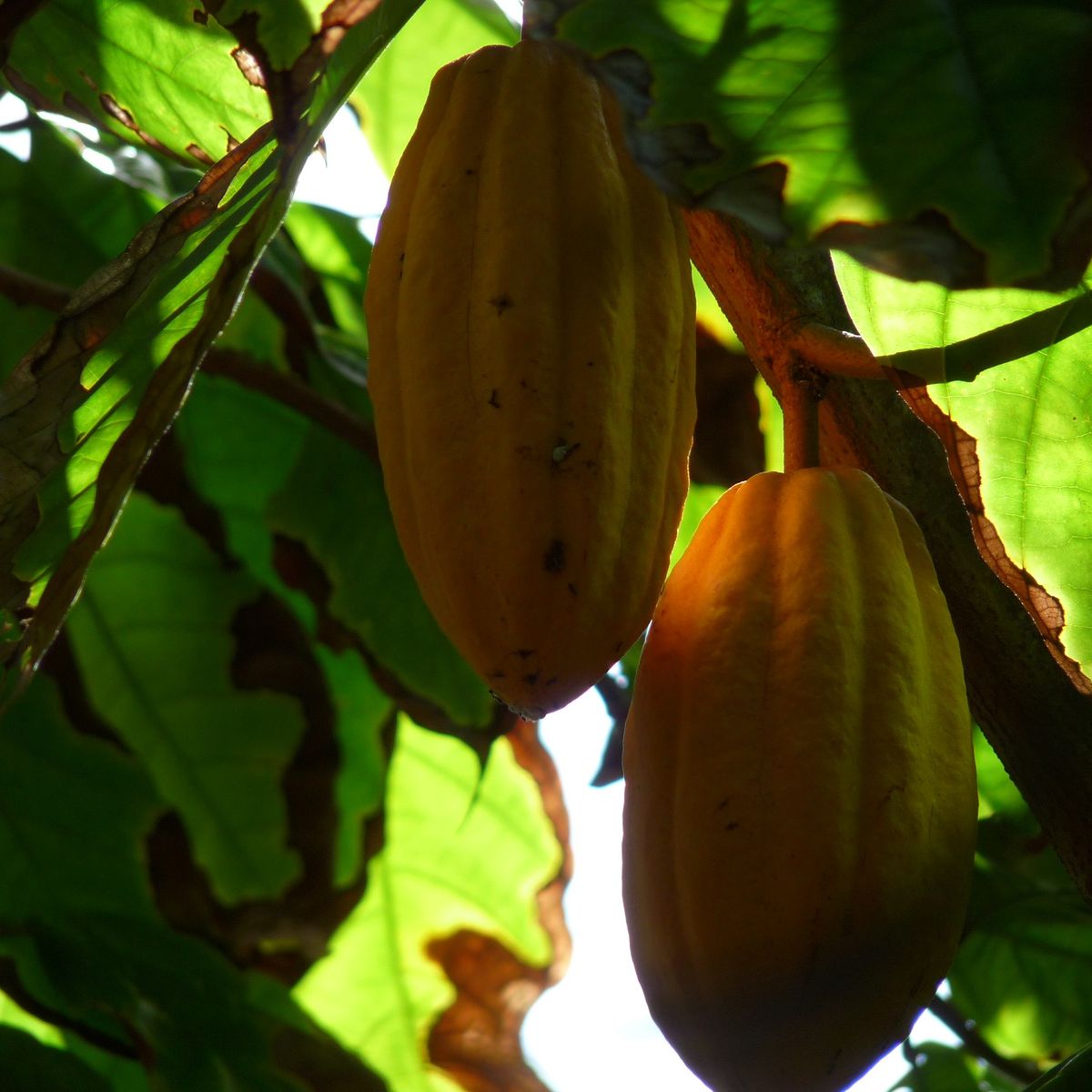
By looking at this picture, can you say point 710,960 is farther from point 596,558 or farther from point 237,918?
point 237,918

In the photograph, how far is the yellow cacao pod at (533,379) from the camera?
652mm

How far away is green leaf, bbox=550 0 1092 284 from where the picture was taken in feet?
1.85

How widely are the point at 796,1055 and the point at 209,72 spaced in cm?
75

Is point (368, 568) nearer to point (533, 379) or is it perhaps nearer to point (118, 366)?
point (118, 366)

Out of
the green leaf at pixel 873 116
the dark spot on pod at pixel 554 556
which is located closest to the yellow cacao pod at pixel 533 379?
the dark spot on pod at pixel 554 556

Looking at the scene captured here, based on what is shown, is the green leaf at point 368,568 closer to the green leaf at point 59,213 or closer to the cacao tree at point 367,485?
the cacao tree at point 367,485

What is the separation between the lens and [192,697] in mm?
1561

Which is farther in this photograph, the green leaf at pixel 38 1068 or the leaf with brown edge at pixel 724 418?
the leaf with brown edge at pixel 724 418

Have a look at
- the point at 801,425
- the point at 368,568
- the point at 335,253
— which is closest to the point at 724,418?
the point at 368,568

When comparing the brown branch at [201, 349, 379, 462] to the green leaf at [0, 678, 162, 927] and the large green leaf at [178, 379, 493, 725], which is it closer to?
the large green leaf at [178, 379, 493, 725]

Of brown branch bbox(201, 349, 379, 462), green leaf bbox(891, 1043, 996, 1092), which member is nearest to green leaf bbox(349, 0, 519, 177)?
brown branch bbox(201, 349, 379, 462)

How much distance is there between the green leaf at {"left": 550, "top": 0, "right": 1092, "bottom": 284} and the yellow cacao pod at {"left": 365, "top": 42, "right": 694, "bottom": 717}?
101 mm

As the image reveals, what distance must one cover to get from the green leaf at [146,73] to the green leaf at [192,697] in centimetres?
59

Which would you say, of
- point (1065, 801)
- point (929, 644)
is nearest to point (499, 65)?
point (929, 644)
